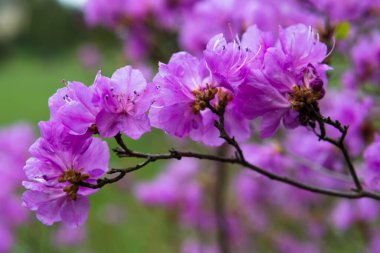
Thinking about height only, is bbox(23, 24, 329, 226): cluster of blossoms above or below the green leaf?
below

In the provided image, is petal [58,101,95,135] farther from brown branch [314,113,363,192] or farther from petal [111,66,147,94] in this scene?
brown branch [314,113,363,192]

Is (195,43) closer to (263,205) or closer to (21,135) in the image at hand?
(21,135)

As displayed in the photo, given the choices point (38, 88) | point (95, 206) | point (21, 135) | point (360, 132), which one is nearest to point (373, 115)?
point (360, 132)

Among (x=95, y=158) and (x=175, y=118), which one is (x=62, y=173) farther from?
(x=175, y=118)

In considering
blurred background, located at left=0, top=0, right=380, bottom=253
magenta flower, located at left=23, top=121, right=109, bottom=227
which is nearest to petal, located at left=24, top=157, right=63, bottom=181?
magenta flower, located at left=23, top=121, right=109, bottom=227

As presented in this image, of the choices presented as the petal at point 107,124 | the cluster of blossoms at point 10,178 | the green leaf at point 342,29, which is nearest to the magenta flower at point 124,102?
the petal at point 107,124
